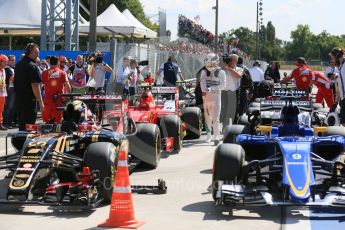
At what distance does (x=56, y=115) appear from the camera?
10797 mm

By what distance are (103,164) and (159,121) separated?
4.55 metres

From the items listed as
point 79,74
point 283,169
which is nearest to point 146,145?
point 283,169

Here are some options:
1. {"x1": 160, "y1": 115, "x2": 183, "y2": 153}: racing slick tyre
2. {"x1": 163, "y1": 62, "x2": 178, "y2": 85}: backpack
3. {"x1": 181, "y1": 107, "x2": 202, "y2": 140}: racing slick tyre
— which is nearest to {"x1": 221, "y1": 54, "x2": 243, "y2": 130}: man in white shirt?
{"x1": 181, "y1": 107, "x2": 202, "y2": 140}: racing slick tyre

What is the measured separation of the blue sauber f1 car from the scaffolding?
50.1ft

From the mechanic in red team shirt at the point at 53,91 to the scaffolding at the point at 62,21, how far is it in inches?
464

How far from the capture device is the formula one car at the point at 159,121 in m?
9.97

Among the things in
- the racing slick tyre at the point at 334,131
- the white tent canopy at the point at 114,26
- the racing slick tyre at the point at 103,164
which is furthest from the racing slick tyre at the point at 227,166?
the white tent canopy at the point at 114,26

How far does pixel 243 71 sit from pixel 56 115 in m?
5.32

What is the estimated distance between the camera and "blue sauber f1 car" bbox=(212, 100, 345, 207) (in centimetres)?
664

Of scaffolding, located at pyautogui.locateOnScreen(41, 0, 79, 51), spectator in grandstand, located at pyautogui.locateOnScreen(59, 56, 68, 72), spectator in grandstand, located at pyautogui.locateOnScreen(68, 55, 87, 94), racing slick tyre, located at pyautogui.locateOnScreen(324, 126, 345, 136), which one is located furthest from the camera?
scaffolding, located at pyautogui.locateOnScreen(41, 0, 79, 51)

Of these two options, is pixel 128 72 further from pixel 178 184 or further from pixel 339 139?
pixel 339 139

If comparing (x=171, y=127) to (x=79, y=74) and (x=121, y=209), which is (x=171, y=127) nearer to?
(x=121, y=209)

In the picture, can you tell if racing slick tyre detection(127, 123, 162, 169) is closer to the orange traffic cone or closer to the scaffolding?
the orange traffic cone

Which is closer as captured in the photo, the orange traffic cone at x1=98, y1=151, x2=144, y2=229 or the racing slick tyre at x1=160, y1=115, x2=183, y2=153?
the orange traffic cone at x1=98, y1=151, x2=144, y2=229
